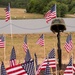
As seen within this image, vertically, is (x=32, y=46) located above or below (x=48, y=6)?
below

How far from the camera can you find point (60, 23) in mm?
11617

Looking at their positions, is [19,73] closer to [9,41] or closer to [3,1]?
[9,41]

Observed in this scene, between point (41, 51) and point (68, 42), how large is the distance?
6502mm

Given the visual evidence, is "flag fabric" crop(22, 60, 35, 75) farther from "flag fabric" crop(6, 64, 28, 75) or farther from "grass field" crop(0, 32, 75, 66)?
"grass field" crop(0, 32, 75, 66)

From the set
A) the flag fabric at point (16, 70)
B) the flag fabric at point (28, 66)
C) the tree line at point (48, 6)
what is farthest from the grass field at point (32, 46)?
the tree line at point (48, 6)

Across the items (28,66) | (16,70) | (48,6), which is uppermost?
(48,6)

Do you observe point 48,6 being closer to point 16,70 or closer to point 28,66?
point 16,70

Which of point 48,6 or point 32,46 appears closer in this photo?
point 32,46

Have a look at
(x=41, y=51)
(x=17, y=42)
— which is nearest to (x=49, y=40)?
(x=17, y=42)

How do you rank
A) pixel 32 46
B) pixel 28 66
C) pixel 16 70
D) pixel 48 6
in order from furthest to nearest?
pixel 48 6 < pixel 32 46 < pixel 16 70 < pixel 28 66

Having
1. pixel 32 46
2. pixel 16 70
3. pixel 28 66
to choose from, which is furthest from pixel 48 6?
pixel 28 66

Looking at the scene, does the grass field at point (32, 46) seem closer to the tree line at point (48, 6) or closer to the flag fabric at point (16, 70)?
the flag fabric at point (16, 70)

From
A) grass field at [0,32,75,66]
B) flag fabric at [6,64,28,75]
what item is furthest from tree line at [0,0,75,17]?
flag fabric at [6,64,28,75]

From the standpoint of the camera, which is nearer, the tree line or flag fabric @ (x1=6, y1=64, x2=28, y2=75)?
flag fabric @ (x1=6, y1=64, x2=28, y2=75)
